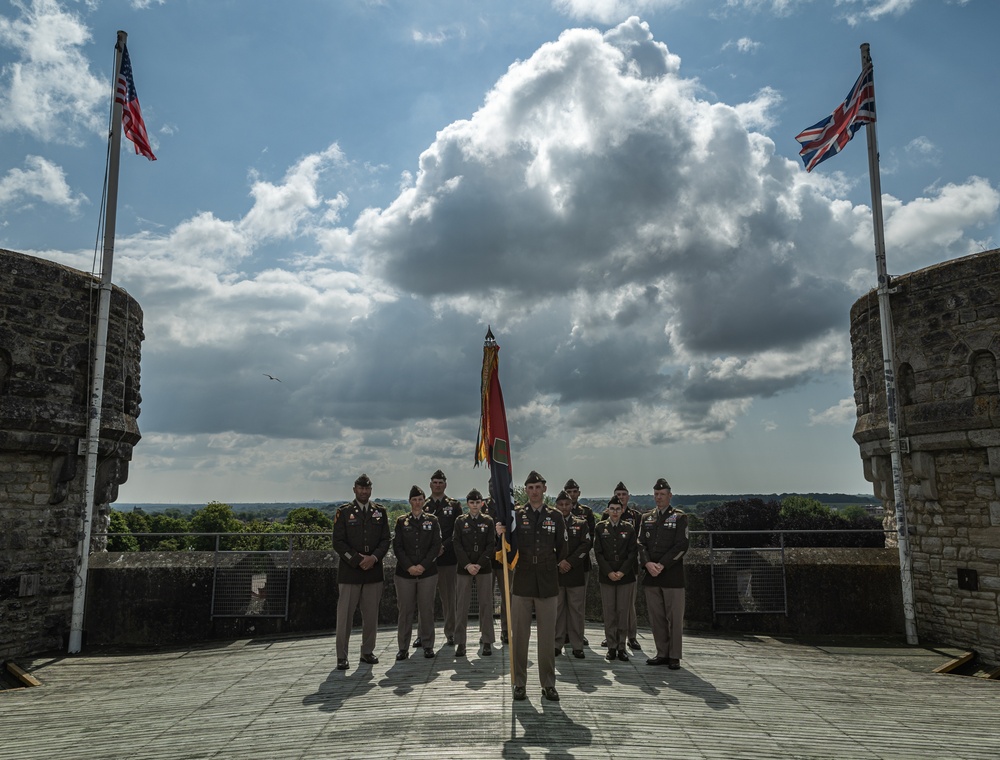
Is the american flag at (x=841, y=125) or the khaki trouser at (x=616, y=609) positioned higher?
the american flag at (x=841, y=125)

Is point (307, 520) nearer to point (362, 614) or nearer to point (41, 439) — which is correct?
point (41, 439)

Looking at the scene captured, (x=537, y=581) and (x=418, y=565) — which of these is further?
(x=418, y=565)

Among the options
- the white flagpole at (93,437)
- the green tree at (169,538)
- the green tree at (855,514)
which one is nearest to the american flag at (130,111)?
the white flagpole at (93,437)

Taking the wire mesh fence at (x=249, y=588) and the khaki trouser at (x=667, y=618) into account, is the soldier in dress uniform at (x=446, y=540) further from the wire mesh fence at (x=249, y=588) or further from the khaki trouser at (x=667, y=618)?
the wire mesh fence at (x=249, y=588)

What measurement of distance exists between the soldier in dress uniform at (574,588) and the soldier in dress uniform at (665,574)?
0.76m

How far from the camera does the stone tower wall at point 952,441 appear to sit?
32.4 feet

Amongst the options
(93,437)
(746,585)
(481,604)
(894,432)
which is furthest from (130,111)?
(894,432)

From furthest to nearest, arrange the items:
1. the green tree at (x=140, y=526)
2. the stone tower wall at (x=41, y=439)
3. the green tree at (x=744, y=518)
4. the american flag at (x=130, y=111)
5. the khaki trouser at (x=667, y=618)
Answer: the green tree at (x=140, y=526)
the green tree at (x=744, y=518)
the american flag at (x=130, y=111)
the stone tower wall at (x=41, y=439)
the khaki trouser at (x=667, y=618)

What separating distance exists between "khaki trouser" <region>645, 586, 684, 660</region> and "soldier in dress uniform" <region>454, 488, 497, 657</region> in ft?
6.28

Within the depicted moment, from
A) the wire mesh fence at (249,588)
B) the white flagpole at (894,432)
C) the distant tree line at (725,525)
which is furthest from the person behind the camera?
the distant tree line at (725,525)

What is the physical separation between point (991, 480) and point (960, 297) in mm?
2656

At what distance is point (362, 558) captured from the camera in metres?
8.36

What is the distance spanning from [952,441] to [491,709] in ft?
26.3

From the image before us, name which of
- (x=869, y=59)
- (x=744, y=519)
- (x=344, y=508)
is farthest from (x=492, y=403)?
(x=744, y=519)
